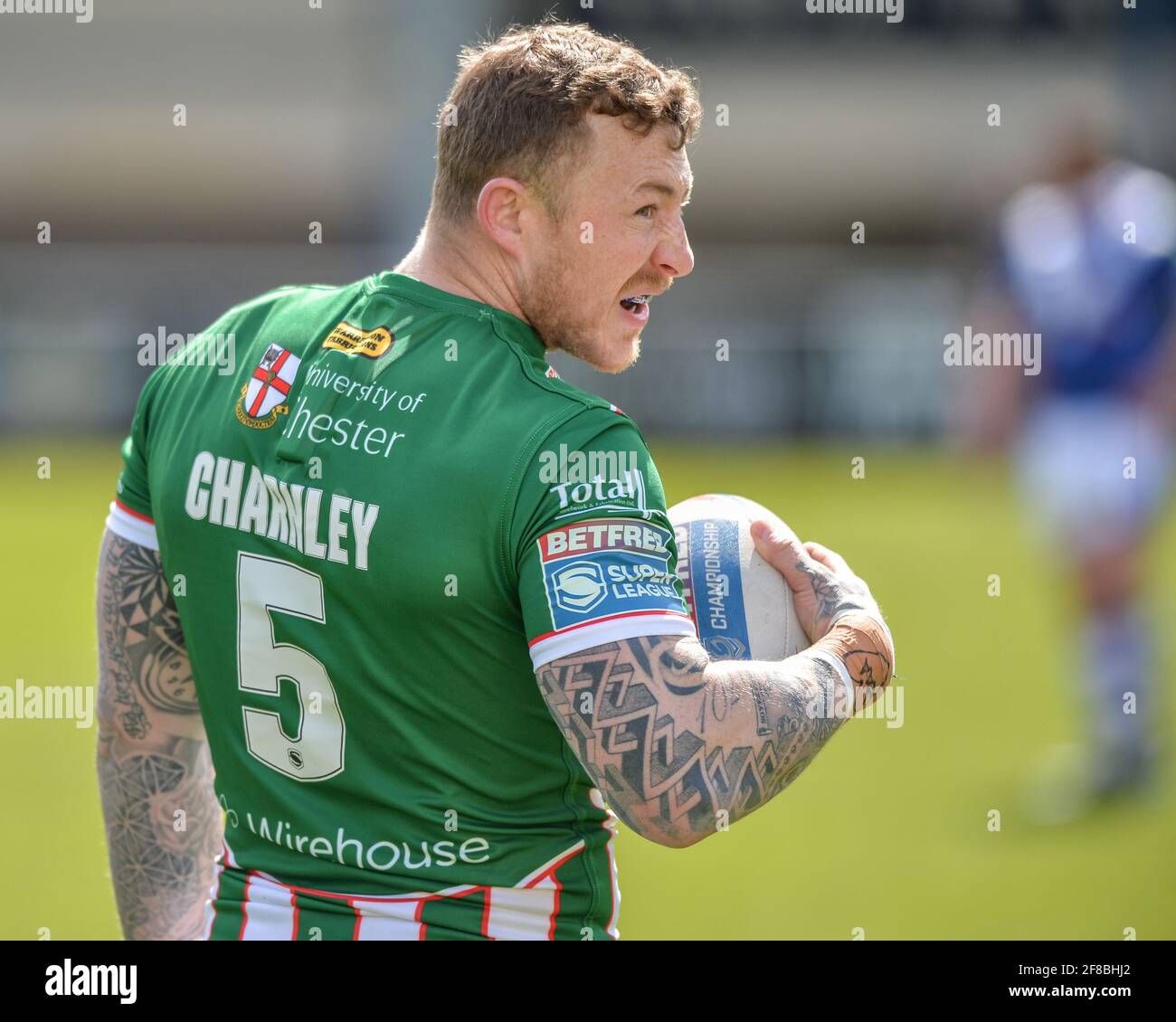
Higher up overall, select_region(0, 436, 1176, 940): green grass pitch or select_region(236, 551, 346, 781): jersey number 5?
select_region(236, 551, 346, 781): jersey number 5

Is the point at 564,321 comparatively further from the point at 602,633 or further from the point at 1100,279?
the point at 1100,279

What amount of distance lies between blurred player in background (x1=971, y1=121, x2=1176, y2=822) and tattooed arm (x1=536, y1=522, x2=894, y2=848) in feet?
16.2

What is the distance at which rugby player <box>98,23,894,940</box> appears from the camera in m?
2.21

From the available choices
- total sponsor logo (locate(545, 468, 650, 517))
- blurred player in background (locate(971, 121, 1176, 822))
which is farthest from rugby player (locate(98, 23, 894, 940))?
blurred player in background (locate(971, 121, 1176, 822))

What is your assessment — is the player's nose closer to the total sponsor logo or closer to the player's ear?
the player's ear

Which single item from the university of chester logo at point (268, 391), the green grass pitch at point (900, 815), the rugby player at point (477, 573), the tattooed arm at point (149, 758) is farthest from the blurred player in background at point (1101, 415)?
the university of chester logo at point (268, 391)

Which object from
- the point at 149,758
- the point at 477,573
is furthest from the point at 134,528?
the point at 477,573

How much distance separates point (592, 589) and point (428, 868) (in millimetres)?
574

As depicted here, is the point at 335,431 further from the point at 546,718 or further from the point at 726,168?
the point at 726,168

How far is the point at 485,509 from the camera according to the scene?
87.4 inches

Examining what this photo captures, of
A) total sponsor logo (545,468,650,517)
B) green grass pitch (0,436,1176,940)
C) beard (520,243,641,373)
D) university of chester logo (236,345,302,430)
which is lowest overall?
green grass pitch (0,436,1176,940)

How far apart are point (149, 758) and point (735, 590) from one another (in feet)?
3.86

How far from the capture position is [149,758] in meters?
2.91
